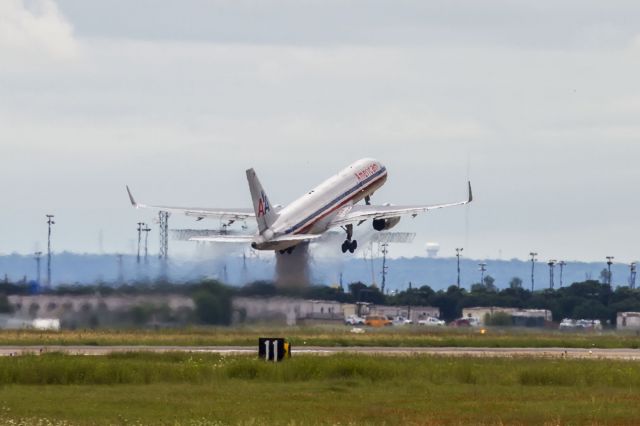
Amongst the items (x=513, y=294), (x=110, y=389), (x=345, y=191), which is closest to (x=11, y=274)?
(x=345, y=191)

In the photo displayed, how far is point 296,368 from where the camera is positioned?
73.4 meters

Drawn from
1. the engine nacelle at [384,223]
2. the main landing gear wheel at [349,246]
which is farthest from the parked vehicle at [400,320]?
the main landing gear wheel at [349,246]

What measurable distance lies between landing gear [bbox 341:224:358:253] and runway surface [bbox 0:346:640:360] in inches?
626

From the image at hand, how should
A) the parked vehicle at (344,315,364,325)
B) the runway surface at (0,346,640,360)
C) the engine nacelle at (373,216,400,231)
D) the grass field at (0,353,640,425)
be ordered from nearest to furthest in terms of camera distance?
1. the grass field at (0,353,640,425)
2. the runway surface at (0,346,640,360)
3. the engine nacelle at (373,216,400,231)
4. the parked vehicle at (344,315,364,325)

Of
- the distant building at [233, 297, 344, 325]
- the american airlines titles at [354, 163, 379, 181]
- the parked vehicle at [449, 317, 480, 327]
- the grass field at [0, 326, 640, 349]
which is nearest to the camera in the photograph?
the grass field at [0, 326, 640, 349]

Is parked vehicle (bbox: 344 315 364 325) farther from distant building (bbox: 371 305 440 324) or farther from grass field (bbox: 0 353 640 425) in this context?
grass field (bbox: 0 353 640 425)

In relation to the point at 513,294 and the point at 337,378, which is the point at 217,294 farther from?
the point at 513,294

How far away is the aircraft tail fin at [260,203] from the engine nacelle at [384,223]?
673 inches

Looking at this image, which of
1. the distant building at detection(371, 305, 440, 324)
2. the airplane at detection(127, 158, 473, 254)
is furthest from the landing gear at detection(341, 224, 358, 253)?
the distant building at detection(371, 305, 440, 324)

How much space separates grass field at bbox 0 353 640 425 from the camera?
5697cm

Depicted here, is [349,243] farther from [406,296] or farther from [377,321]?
[406,296]

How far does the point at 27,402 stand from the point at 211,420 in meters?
9.20

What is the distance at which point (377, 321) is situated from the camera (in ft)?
478

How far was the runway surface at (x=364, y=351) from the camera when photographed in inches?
3666
